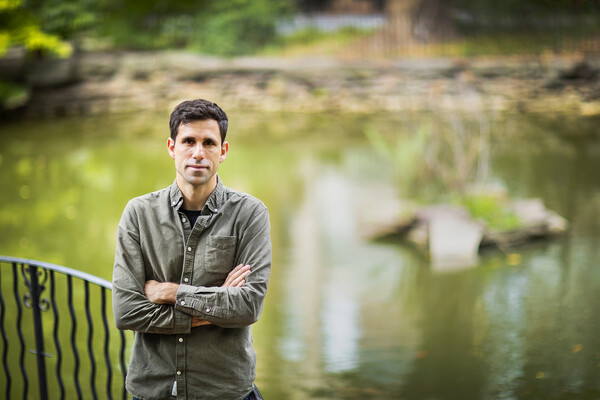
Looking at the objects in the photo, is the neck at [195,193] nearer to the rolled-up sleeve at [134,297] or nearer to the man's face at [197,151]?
the man's face at [197,151]

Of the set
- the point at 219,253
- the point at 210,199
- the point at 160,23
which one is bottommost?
the point at 219,253

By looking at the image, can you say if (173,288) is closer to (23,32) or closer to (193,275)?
(193,275)

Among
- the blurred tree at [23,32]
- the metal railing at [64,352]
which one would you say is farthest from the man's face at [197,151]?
the blurred tree at [23,32]

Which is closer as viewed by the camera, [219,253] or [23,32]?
[219,253]

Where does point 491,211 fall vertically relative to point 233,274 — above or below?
below

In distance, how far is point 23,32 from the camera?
39.8 feet

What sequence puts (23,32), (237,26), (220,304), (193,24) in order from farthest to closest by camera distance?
1. (193,24)
2. (237,26)
3. (23,32)
4. (220,304)

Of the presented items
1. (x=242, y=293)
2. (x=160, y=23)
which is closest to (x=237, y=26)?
(x=160, y=23)

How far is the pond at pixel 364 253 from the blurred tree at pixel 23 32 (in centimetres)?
165

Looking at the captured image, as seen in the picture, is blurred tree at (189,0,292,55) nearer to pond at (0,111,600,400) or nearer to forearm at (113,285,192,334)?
pond at (0,111,600,400)

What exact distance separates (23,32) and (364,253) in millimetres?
8379

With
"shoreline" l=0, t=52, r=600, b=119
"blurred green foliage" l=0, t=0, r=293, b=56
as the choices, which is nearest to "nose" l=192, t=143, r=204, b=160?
"shoreline" l=0, t=52, r=600, b=119

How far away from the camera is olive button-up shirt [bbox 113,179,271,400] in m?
1.58

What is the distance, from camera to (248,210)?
1631mm
